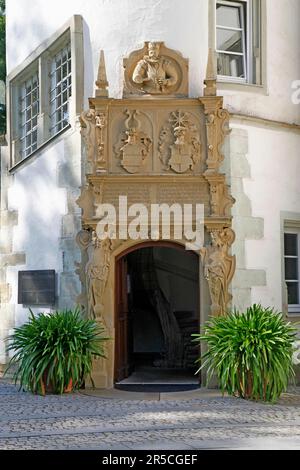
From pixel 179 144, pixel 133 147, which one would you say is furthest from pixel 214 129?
pixel 133 147

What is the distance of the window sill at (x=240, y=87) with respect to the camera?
39.1 ft

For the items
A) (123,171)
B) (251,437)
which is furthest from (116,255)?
(251,437)

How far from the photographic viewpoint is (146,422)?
8.58m

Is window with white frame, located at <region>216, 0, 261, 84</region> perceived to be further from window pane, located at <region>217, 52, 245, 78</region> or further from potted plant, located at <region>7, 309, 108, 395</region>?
potted plant, located at <region>7, 309, 108, 395</region>

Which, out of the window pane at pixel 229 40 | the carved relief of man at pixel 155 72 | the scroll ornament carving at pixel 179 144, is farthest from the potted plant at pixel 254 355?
the window pane at pixel 229 40

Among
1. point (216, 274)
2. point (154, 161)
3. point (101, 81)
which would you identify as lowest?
point (216, 274)

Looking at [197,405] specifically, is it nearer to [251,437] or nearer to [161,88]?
[251,437]

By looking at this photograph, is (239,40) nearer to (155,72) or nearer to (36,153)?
(155,72)

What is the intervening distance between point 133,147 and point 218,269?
2167 millimetres

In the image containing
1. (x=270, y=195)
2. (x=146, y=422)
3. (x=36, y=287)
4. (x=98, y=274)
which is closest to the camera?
(x=146, y=422)

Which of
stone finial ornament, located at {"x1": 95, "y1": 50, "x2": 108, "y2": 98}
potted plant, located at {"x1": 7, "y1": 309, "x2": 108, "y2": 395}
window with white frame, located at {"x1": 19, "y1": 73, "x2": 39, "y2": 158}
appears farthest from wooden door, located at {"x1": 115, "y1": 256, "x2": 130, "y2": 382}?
window with white frame, located at {"x1": 19, "y1": 73, "x2": 39, "y2": 158}

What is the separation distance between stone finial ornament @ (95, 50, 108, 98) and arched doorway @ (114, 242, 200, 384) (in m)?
3.52

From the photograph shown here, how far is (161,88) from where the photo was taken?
11625mm

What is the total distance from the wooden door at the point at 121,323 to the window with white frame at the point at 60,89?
2660mm
